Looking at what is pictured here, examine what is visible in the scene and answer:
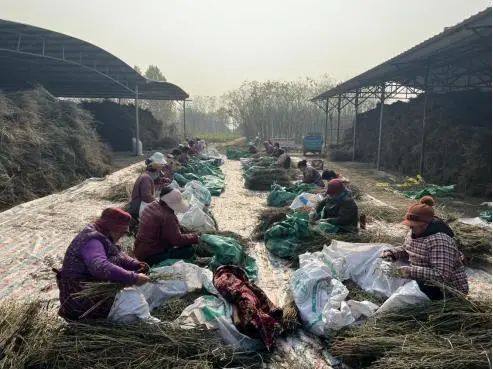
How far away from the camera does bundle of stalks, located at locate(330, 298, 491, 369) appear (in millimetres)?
2564

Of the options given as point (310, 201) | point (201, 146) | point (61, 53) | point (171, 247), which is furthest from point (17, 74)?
point (171, 247)

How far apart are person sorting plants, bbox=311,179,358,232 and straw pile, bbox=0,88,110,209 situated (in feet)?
21.2

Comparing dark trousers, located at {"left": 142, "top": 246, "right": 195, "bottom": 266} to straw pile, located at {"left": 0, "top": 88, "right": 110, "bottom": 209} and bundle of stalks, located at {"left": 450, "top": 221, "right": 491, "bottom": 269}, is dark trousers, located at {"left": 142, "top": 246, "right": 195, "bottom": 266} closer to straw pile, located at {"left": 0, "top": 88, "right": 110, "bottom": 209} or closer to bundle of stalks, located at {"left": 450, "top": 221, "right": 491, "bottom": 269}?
bundle of stalks, located at {"left": 450, "top": 221, "right": 491, "bottom": 269}

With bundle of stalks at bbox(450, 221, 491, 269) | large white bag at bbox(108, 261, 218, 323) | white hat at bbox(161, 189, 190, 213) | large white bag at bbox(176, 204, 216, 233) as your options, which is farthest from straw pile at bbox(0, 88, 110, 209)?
bundle of stalks at bbox(450, 221, 491, 269)

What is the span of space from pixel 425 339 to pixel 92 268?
2.40m

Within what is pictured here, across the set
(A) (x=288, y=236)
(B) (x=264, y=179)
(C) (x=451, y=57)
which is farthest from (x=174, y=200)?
(C) (x=451, y=57)

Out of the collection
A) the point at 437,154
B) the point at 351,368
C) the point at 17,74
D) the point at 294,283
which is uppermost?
the point at 17,74

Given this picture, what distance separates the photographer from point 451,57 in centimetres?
1264

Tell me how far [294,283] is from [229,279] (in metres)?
0.72

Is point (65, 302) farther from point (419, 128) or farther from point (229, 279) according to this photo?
point (419, 128)

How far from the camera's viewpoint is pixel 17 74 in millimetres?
18812

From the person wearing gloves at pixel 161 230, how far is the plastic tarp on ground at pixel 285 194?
4.56 meters

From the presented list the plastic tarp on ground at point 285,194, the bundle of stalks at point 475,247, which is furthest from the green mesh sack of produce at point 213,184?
the bundle of stalks at point 475,247

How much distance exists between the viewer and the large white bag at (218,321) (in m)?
3.11
